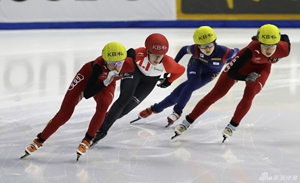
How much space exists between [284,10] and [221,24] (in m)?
1.48

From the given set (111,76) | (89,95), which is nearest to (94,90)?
(89,95)

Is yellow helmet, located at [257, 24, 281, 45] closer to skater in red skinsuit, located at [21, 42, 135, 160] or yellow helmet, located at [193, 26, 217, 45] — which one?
yellow helmet, located at [193, 26, 217, 45]

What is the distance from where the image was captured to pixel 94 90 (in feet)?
13.6

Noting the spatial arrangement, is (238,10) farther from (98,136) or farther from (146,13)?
(98,136)

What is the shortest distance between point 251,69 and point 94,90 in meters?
1.49

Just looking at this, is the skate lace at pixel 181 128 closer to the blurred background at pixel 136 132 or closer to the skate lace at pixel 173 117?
the blurred background at pixel 136 132

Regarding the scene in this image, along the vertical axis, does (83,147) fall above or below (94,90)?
below

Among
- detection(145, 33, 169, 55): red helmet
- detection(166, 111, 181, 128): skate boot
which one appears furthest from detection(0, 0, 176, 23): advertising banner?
detection(145, 33, 169, 55): red helmet

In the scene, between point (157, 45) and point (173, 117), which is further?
point (173, 117)

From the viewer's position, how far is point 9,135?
191 inches

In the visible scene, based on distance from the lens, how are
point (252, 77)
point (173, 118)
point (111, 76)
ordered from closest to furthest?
point (111, 76) → point (252, 77) → point (173, 118)

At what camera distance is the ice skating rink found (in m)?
3.82

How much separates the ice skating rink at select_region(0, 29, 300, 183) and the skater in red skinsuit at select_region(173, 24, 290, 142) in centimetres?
24

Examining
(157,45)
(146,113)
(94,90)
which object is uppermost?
(157,45)
